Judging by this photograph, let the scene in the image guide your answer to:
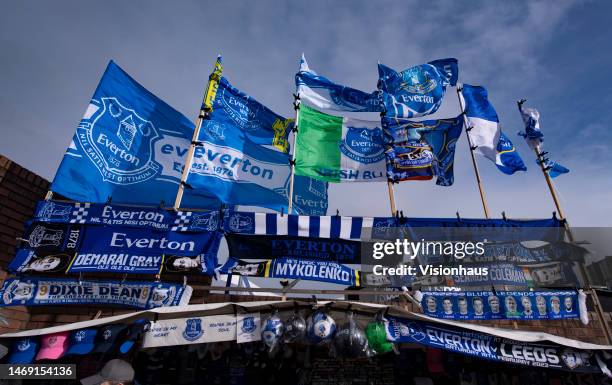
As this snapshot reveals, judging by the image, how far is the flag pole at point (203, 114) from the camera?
341 inches

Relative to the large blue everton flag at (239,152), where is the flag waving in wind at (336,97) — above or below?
above

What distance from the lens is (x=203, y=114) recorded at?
9844 millimetres

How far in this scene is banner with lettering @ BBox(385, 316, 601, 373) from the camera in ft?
19.8

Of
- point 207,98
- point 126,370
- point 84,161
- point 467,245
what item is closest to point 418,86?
point 467,245

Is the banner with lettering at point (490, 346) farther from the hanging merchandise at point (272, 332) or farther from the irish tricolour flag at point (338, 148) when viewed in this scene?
the irish tricolour flag at point (338, 148)

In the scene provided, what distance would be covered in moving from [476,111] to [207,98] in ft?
29.6

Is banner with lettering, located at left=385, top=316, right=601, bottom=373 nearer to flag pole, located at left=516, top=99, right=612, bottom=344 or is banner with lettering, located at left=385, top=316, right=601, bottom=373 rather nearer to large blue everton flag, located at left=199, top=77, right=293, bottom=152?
flag pole, located at left=516, top=99, right=612, bottom=344

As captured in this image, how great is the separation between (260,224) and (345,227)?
2025 millimetres

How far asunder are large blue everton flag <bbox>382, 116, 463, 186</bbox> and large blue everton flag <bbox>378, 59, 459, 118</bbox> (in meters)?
0.68

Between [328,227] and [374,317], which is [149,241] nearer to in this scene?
[328,227]

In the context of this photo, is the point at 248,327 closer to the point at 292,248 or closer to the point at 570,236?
the point at 292,248

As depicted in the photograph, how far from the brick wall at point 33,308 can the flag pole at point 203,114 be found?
7.26 ft

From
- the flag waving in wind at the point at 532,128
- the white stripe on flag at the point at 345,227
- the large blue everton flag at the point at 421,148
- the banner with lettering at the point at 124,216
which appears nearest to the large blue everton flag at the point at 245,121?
the banner with lettering at the point at 124,216

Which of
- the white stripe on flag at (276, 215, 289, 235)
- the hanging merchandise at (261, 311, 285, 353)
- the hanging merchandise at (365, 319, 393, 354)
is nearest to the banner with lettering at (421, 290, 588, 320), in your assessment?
the hanging merchandise at (365, 319, 393, 354)
